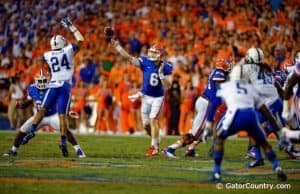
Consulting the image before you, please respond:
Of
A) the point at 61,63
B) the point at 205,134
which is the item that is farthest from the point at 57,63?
the point at 205,134

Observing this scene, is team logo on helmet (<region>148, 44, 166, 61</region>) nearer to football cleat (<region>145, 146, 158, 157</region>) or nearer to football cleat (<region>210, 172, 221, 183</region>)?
football cleat (<region>145, 146, 158, 157</region>)

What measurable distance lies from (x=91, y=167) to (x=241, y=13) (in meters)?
11.0

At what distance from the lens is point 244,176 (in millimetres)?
10438

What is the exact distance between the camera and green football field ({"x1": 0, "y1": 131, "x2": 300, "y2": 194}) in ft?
30.3

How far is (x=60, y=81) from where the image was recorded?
12.5 metres

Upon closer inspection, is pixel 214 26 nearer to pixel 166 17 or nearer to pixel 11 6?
pixel 166 17

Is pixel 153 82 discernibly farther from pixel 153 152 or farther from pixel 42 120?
pixel 42 120

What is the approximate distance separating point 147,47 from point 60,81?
9.10 meters

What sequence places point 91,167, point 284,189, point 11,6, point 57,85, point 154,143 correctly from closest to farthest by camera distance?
point 284,189 → point 91,167 → point 57,85 → point 154,143 → point 11,6

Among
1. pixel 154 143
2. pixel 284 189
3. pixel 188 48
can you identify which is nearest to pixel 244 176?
pixel 284 189

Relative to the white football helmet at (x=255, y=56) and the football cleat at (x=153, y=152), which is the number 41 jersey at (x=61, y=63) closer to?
the football cleat at (x=153, y=152)

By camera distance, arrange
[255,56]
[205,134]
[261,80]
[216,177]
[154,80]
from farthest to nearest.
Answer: [154,80] < [261,80] < [205,134] < [255,56] < [216,177]

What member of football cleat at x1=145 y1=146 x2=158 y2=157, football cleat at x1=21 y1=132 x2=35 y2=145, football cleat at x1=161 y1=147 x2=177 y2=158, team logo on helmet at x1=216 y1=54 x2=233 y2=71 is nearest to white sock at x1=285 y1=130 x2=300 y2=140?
team logo on helmet at x1=216 y1=54 x2=233 y2=71

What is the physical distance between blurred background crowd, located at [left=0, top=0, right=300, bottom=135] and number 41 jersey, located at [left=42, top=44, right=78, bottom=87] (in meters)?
7.42
